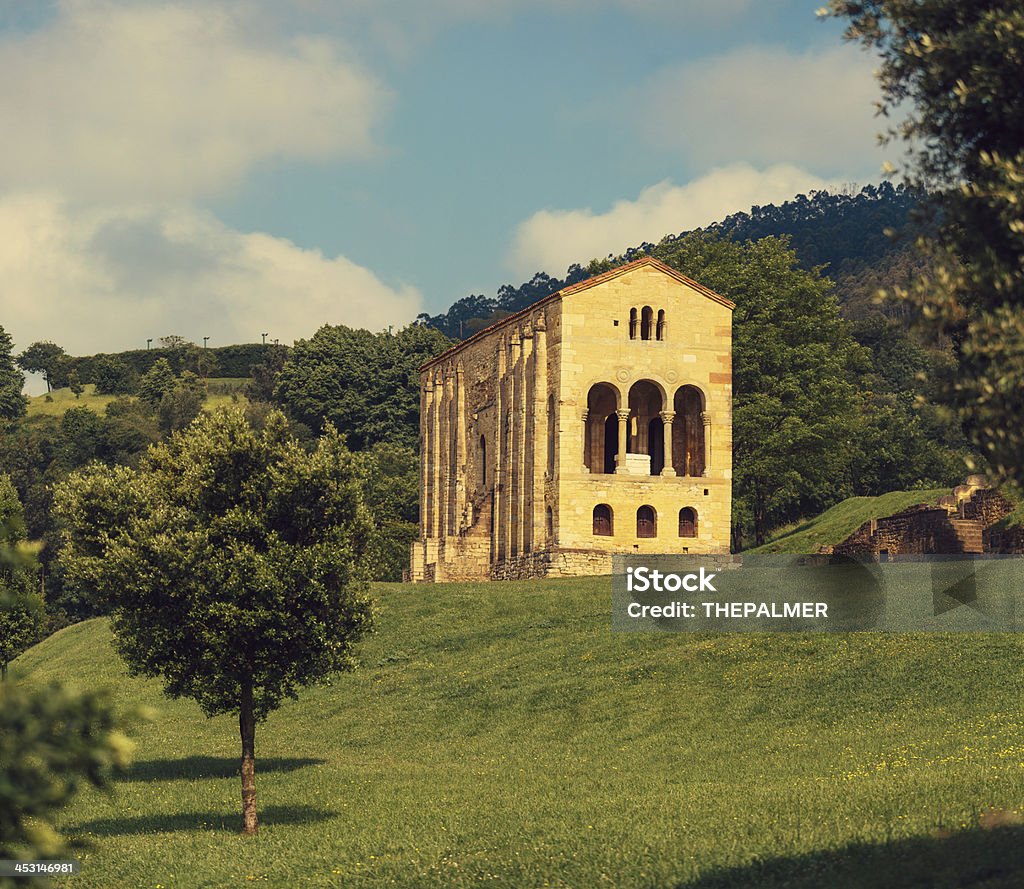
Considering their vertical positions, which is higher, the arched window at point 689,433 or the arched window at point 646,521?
the arched window at point 689,433

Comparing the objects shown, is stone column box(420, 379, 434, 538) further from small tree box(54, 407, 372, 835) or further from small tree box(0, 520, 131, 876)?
small tree box(0, 520, 131, 876)

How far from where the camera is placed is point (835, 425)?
268ft

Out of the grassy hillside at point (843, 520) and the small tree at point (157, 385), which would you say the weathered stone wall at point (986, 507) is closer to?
the grassy hillside at point (843, 520)

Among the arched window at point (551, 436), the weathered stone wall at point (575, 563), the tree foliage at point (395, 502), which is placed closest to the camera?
the weathered stone wall at point (575, 563)

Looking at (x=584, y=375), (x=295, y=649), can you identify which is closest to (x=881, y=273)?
(x=584, y=375)

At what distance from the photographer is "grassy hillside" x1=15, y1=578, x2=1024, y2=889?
23875 millimetres

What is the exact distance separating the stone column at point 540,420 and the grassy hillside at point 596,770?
47.4 feet

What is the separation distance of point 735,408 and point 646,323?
1067cm

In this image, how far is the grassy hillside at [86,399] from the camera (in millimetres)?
170625

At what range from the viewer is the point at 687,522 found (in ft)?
237

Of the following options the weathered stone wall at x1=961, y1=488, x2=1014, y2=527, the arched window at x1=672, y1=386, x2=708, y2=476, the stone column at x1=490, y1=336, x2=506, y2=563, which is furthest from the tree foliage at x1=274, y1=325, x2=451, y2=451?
the weathered stone wall at x1=961, y1=488, x2=1014, y2=527

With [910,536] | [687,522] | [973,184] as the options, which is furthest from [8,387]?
[973,184]

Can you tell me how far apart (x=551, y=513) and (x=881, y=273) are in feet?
458

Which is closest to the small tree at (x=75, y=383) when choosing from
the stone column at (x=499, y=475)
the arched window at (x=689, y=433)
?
the stone column at (x=499, y=475)
